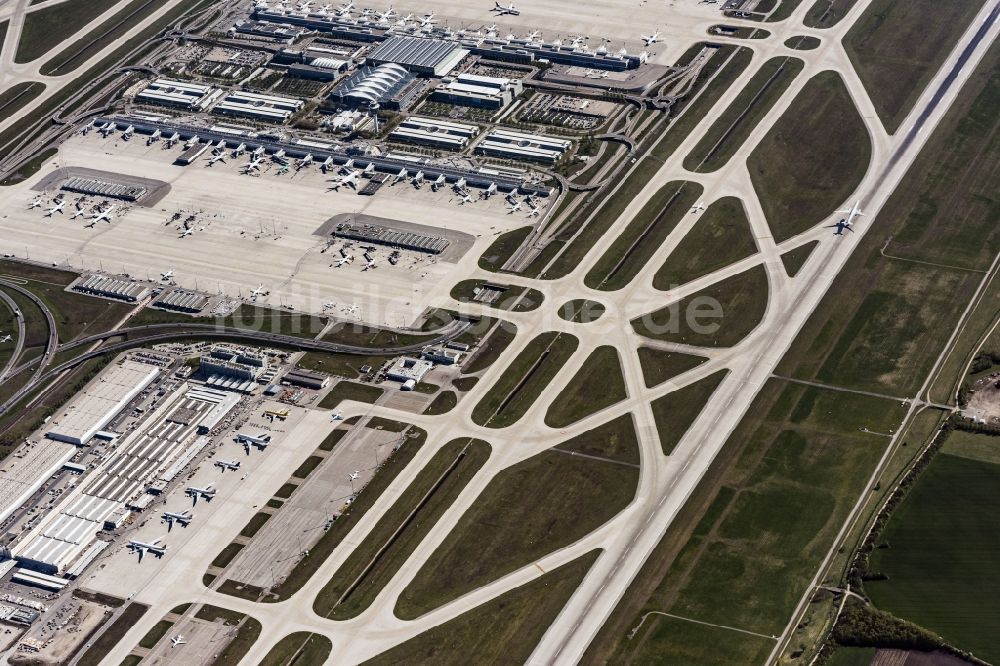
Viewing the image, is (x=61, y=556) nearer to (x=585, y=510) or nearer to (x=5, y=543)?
(x=5, y=543)

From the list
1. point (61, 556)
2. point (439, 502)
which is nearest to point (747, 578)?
point (439, 502)

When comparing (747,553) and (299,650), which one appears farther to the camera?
(747,553)

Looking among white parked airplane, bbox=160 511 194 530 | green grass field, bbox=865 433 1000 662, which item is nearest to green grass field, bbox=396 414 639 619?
white parked airplane, bbox=160 511 194 530

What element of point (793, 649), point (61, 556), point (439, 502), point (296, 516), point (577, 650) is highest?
point (61, 556)

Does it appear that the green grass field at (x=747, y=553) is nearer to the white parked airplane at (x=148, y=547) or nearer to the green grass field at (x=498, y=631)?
the green grass field at (x=498, y=631)

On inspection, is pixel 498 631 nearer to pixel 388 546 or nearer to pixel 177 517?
pixel 388 546

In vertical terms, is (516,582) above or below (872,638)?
above

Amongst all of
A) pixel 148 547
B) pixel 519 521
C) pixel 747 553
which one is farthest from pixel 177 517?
pixel 747 553

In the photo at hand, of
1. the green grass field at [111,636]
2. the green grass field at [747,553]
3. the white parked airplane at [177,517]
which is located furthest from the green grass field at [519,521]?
the white parked airplane at [177,517]
